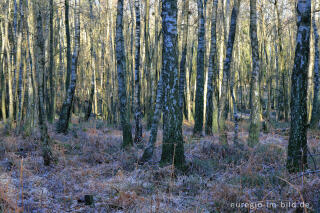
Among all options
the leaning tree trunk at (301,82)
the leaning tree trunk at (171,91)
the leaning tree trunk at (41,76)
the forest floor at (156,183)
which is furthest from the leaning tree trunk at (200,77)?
the leaning tree trunk at (41,76)

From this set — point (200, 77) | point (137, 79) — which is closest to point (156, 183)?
point (137, 79)

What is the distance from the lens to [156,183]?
6523mm

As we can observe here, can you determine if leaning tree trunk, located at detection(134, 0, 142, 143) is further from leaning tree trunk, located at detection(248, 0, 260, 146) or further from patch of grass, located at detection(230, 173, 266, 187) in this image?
patch of grass, located at detection(230, 173, 266, 187)

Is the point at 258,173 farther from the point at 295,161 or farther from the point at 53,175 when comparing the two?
the point at 53,175

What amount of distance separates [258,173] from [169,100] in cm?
281

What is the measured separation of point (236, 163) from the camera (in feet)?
26.3

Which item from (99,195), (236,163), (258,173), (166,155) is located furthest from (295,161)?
(99,195)

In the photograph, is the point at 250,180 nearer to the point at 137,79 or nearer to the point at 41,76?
the point at 41,76

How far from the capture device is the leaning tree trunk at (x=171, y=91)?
23.0 ft

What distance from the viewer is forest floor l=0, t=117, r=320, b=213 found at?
5051mm

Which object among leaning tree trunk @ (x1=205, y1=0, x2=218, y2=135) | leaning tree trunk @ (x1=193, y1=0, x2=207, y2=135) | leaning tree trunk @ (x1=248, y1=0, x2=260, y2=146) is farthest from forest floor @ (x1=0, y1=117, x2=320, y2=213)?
leaning tree trunk @ (x1=205, y1=0, x2=218, y2=135)

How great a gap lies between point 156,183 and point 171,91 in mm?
2259

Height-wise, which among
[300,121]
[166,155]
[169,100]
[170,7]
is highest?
[170,7]

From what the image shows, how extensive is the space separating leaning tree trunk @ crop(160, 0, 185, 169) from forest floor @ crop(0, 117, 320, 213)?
542 millimetres
